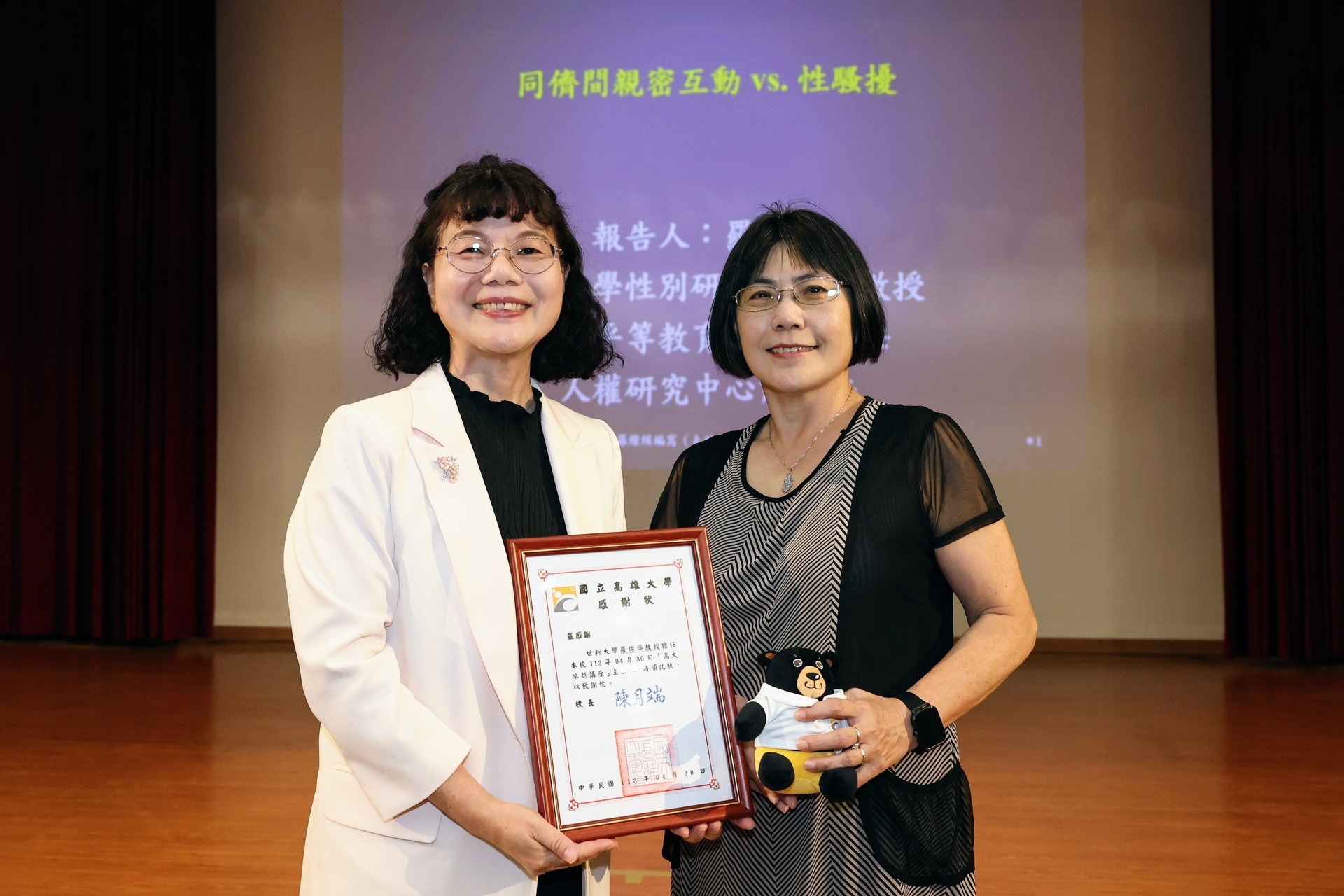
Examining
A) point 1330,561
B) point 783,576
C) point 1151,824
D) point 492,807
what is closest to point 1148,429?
point 1330,561

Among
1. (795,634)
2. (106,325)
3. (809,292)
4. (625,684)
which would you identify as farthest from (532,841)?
(106,325)

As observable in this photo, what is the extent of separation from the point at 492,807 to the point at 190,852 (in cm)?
199

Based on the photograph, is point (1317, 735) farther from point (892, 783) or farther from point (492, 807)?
point (492, 807)

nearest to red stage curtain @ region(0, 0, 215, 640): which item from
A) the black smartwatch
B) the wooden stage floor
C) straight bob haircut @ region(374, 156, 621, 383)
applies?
the wooden stage floor

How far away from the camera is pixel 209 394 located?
5.78m

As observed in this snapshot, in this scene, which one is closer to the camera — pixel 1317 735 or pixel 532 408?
pixel 532 408

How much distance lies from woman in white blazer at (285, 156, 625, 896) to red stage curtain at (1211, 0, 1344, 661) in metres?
4.76

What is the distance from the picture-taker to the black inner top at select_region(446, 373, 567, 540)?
1.37 metres

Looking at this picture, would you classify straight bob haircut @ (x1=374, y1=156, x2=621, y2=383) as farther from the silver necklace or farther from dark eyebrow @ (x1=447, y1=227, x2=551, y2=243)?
the silver necklace

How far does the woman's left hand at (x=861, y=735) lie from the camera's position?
118 centimetres

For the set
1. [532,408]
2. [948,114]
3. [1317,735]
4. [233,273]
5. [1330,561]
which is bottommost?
[1317,735]

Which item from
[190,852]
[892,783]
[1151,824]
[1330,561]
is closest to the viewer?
[892,783]

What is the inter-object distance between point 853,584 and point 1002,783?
7.52 feet

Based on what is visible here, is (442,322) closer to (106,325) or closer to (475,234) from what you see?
(475,234)
